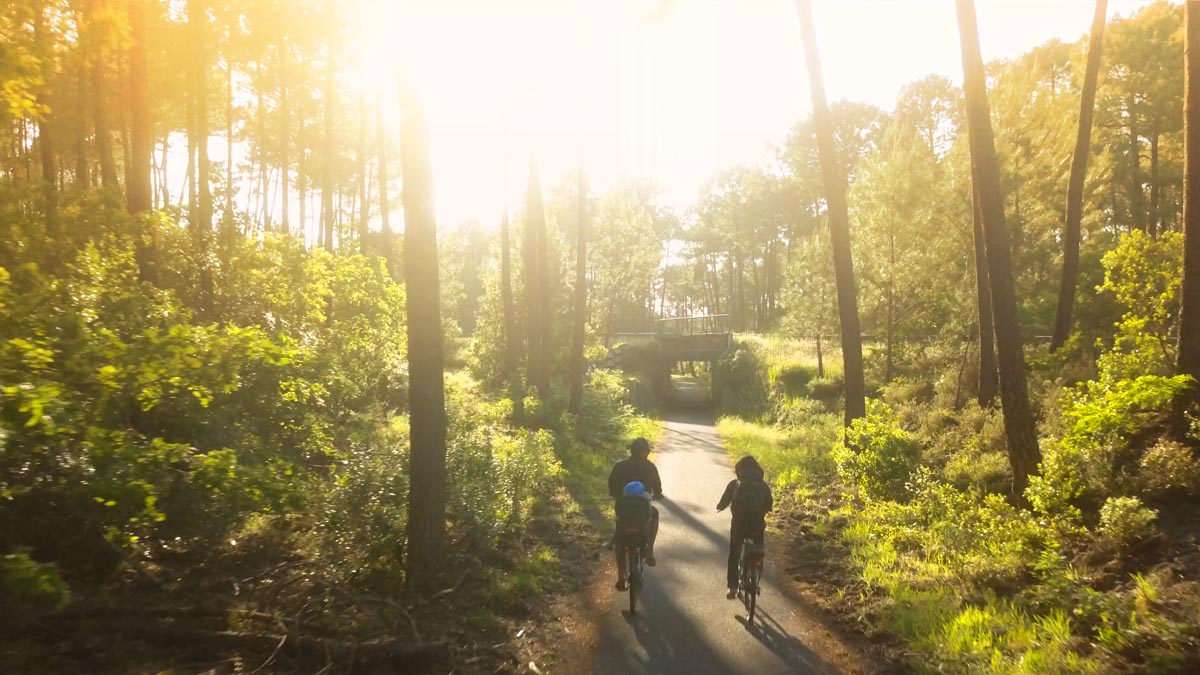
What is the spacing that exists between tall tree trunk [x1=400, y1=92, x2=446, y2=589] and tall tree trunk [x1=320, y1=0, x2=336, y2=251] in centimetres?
1072

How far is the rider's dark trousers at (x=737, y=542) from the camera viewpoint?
7832mm

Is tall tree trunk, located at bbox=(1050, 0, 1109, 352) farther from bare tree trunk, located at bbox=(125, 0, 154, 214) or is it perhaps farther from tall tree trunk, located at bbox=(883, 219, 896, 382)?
bare tree trunk, located at bbox=(125, 0, 154, 214)

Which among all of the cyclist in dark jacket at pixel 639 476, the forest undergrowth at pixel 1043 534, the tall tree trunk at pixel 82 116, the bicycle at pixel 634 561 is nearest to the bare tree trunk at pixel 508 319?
the tall tree trunk at pixel 82 116

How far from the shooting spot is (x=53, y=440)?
4.85m

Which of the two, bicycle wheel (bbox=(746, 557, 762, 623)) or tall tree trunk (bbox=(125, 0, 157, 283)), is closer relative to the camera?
bicycle wheel (bbox=(746, 557, 762, 623))

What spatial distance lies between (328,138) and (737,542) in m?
19.1

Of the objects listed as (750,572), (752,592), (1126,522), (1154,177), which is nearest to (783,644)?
(752,592)

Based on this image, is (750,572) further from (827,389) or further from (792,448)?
(827,389)

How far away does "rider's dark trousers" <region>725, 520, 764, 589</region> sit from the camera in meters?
7.83

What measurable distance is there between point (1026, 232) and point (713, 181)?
39.3 metres

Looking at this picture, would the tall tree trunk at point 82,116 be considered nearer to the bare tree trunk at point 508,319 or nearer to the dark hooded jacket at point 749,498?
the dark hooded jacket at point 749,498

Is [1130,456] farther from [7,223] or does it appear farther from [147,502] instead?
[7,223]

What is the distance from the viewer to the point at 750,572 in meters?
7.55

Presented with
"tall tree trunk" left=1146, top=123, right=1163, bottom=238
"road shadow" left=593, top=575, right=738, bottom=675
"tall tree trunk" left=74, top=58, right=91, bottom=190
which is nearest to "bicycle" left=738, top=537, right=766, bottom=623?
"road shadow" left=593, top=575, right=738, bottom=675
